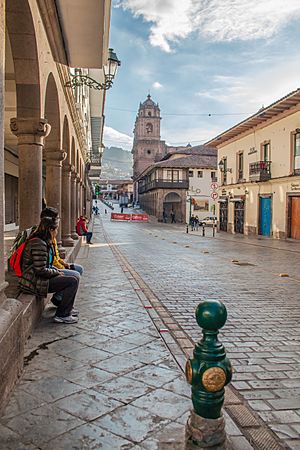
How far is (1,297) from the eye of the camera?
3.25 m

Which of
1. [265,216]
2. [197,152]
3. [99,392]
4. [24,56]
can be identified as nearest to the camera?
[99,392]

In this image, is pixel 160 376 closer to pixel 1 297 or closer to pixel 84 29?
pixel 1 297

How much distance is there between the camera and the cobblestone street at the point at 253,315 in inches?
126

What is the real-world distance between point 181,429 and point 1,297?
1.69 meters

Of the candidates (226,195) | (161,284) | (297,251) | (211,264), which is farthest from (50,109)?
(226,195)

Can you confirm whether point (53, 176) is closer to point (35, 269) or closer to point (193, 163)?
point (35, 269)

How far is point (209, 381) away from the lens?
2305 millimetres

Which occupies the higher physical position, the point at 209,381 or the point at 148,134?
the point at 148,134

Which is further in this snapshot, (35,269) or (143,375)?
(35,269)

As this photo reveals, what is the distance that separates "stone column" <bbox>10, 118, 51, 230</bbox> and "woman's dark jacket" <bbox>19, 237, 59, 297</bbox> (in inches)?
63.4

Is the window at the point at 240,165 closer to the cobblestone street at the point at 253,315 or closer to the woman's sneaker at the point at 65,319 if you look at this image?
the cobblestone street at the point at 253,315

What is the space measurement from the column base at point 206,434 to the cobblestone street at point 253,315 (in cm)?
51

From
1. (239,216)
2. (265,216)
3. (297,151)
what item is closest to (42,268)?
(297,151)

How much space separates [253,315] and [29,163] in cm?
391
